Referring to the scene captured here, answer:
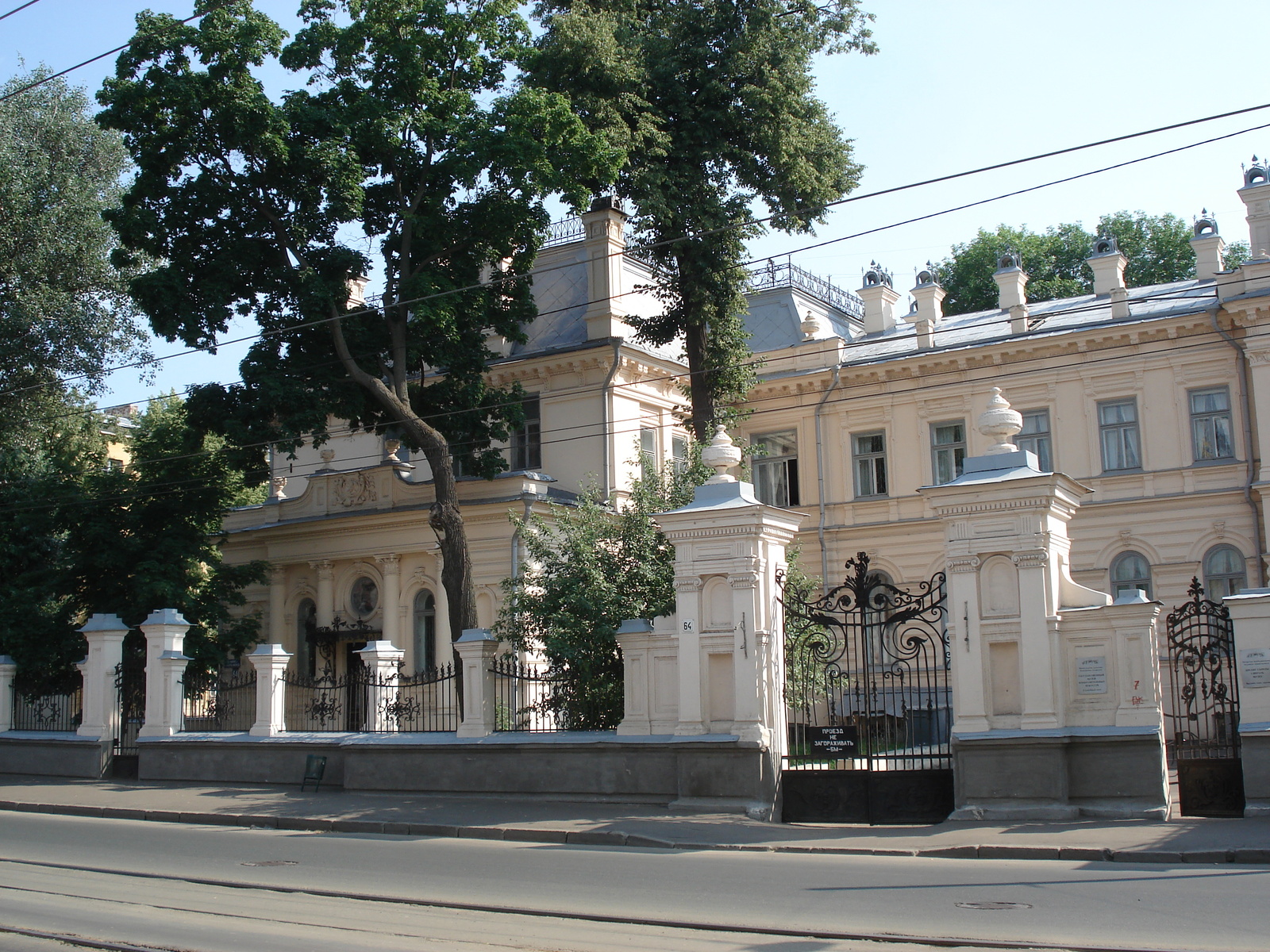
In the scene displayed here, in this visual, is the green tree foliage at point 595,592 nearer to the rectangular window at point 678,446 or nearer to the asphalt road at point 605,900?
the asphalt road at point 605,900

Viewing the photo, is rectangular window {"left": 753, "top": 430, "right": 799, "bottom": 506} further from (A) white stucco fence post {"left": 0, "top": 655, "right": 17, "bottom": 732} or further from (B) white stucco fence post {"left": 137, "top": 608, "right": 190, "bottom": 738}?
(A) white stucco fence post {"left": 0, "top": 655, "right": 17, "bottom": 732}

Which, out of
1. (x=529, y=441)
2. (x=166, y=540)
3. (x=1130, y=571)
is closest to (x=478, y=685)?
(x=166, y=540)

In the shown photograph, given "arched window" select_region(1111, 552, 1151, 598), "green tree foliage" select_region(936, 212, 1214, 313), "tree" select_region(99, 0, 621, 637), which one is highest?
"green tree foliage" select_region(936, 212, 1214, 313)

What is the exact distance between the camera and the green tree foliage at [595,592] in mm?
16969

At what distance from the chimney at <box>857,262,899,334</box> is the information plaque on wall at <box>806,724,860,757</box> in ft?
72.6

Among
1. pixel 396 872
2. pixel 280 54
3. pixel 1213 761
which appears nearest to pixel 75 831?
pixel 396 872

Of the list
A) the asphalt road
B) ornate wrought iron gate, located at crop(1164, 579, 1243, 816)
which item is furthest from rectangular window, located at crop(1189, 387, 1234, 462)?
the asphalt road

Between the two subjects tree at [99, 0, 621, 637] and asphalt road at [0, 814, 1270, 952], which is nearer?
asphalt road at [0, 814, 1270, 952]

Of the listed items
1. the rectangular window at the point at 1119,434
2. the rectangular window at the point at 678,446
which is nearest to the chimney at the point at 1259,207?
the rectangular window at the point at 1119,434

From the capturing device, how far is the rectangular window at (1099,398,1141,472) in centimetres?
2859

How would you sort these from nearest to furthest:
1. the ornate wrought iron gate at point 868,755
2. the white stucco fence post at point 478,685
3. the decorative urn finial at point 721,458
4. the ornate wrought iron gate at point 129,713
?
the ornate wrought iron gate at point 868,755
the decorative urn finial at point 721,458
the white stucco fence post at point 478,685
the ornate wrought iron gate at point 129,713

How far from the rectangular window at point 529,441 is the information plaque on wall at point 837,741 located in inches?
712

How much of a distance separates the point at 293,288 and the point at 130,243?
300 cm

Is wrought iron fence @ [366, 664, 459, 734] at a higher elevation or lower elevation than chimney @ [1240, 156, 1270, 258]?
lower
